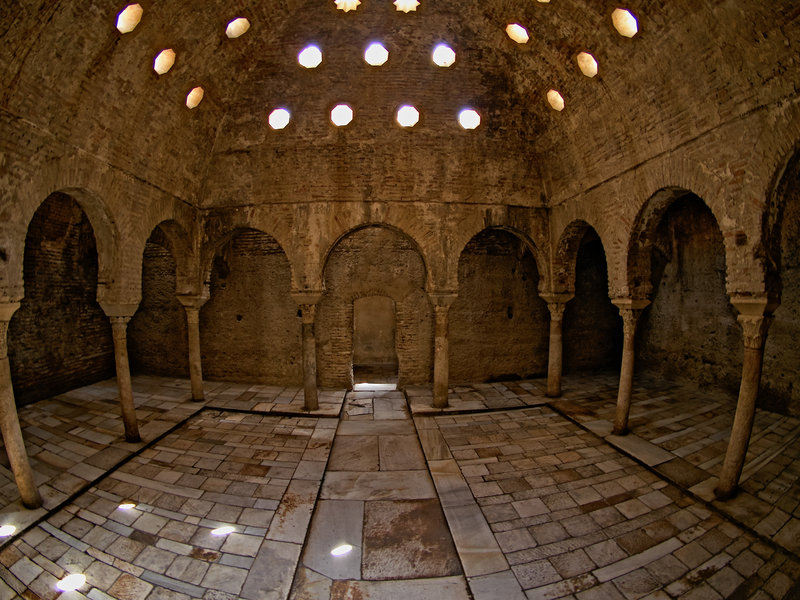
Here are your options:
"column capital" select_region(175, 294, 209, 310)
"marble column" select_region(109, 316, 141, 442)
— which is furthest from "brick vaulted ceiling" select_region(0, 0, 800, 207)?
"marble column" select_region(109, 316, 141, 442)

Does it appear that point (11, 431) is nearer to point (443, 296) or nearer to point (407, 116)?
point (443, 296)

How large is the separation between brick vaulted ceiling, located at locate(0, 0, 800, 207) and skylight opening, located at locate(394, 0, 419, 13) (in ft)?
0.38

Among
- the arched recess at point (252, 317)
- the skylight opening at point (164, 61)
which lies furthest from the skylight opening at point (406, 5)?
the arched recess at point (252, 317)

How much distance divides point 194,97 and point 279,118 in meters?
1.59

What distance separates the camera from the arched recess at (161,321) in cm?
1045

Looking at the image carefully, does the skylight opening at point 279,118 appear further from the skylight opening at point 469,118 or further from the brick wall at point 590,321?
the brick wall at point 590,321

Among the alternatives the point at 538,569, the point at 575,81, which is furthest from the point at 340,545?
the point at 575,81

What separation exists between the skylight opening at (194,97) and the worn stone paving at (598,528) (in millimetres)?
7823

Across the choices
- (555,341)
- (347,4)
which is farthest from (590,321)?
(347,4)

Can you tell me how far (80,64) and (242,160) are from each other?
3.30 metres

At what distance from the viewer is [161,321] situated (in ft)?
34.9

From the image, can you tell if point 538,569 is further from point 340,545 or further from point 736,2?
point 736,2

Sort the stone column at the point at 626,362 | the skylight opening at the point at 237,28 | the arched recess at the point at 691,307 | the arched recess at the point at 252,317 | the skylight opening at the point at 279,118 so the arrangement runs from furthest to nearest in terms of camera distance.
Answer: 1. the arched recess at the point at 252,317
2. the arched recess at the point at 691,307
3. the skylight opening at the point at 279,118
4. the stone column at the point at 626,362
5. the skylight opening at the point at 237,28

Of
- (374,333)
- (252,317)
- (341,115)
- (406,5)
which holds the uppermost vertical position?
(406,5)
